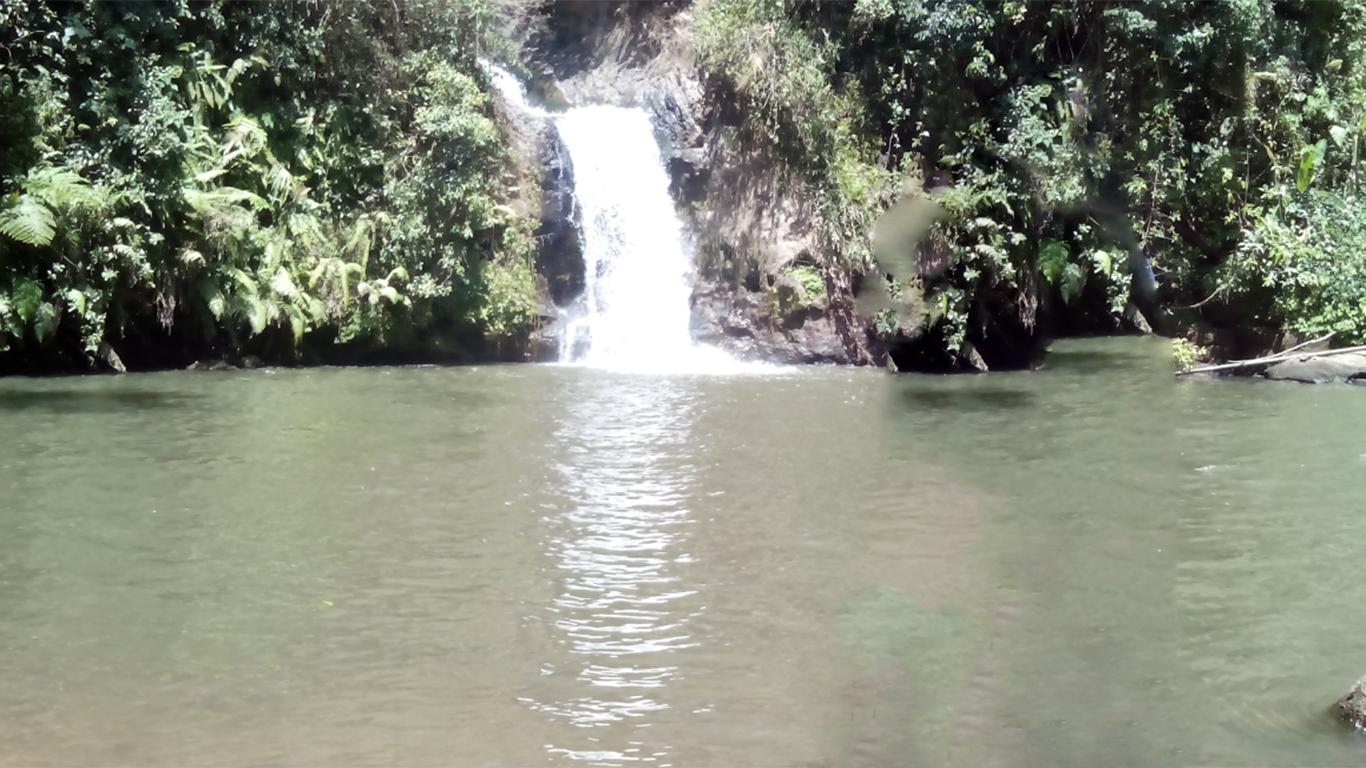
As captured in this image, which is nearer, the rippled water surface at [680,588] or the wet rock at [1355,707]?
the wet rock at [1355,707]

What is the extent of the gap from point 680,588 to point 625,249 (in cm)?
1624

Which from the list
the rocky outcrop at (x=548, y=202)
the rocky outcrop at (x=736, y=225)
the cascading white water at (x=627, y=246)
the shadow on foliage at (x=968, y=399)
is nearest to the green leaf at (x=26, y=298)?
the rocky outcrop at (x=548, y=202)

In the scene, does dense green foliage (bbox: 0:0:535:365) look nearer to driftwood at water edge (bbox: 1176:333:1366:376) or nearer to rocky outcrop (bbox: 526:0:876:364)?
rocky outcrop (bbox: 526:0:876:364)

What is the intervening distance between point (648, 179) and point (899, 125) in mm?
5082

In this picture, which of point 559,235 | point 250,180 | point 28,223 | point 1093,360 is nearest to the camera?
point 28,223

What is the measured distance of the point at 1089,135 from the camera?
22672mm

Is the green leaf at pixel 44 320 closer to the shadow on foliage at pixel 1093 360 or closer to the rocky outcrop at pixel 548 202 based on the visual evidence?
the rocky outcrop at pixel 548 202

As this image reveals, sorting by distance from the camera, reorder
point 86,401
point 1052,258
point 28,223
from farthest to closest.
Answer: point 1052,258 → point 28,223 → point 86,401

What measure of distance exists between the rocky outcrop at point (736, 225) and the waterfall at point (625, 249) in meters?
0.33

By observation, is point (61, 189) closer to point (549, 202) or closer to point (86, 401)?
point (86, 401)

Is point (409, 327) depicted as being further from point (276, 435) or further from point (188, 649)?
point (188, 649)

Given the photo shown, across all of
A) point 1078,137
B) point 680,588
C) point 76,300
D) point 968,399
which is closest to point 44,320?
point 76,300

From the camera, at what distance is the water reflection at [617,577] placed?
7109 mm

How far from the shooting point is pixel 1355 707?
21.7 ft
